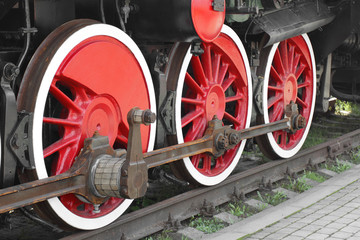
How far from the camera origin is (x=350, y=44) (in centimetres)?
745

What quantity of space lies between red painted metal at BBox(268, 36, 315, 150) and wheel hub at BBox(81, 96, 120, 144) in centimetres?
232

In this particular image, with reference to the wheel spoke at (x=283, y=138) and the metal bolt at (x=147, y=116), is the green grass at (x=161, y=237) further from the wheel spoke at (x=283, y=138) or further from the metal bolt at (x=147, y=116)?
the wheel spoke at (x=283, y=138)

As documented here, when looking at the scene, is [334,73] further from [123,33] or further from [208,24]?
[123,33]

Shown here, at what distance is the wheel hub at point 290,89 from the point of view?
5.92m

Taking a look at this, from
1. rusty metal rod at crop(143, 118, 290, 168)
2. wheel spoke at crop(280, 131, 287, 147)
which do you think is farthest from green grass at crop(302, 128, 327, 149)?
rusty metal rod at crop(143, 118, 290, 168)

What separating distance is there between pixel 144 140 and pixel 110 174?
25.2 inches

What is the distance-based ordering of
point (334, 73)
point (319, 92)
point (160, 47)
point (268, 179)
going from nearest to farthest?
point (160, 47) → point (268, 179) → point (319, 92) → point (334, 73)

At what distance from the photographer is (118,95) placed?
12.4 ft

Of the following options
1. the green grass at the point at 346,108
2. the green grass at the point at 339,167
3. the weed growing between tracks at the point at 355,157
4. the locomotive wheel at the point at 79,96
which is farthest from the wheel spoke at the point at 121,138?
the green grass at the point at 346,108

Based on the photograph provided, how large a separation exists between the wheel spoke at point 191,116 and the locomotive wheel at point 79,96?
23.2 inches

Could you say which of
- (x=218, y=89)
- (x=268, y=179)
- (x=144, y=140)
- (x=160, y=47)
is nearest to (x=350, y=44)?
(x=268, y=179)

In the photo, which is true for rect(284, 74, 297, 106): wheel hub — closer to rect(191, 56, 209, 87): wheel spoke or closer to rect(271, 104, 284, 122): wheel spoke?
rect(271, 104, 284, 122): wheel spoke

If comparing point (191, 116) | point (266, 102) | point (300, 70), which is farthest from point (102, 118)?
point (300, 70)

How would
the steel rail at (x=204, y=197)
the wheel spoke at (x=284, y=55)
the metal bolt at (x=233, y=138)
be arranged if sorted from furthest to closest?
1. the wheel spoke at (x=284, y=55)
2. the metal bolt at (x=233, y=138)
3. the steel rail at (x=204, y=197)
